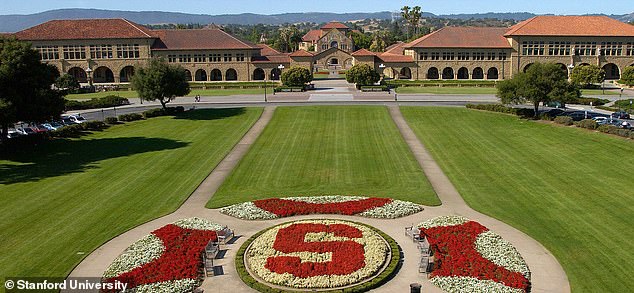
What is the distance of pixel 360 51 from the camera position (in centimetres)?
11012

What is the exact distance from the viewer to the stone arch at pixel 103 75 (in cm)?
11450

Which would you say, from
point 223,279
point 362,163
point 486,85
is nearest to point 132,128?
point 362,163

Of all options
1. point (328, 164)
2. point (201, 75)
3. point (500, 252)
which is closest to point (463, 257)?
point (500, 252)

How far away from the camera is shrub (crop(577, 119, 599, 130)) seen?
52.5 meters

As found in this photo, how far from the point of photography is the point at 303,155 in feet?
148

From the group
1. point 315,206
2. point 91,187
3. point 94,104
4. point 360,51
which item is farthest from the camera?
point 360,51

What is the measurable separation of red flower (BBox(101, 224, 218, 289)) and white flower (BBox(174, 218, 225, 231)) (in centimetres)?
45

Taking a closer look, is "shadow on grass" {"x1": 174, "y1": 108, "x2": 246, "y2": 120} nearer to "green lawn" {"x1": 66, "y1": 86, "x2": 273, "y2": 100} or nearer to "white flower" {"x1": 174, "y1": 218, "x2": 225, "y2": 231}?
"green lawn" {"x1": 66, "y1": 86, "x2": 273, "y2": 100}

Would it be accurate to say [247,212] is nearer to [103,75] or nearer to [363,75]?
[363,75]

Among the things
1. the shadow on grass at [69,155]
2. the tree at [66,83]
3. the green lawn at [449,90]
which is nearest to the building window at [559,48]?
the green lawn at [449,90]

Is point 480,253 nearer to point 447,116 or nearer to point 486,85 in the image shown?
point 447,116

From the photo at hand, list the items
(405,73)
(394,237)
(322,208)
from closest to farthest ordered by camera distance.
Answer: (394,237)
(322,208)
(405,73)

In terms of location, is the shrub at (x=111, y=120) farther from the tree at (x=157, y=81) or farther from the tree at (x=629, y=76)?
the tree at (x=629, y=76)

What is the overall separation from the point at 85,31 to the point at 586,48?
99.6m
